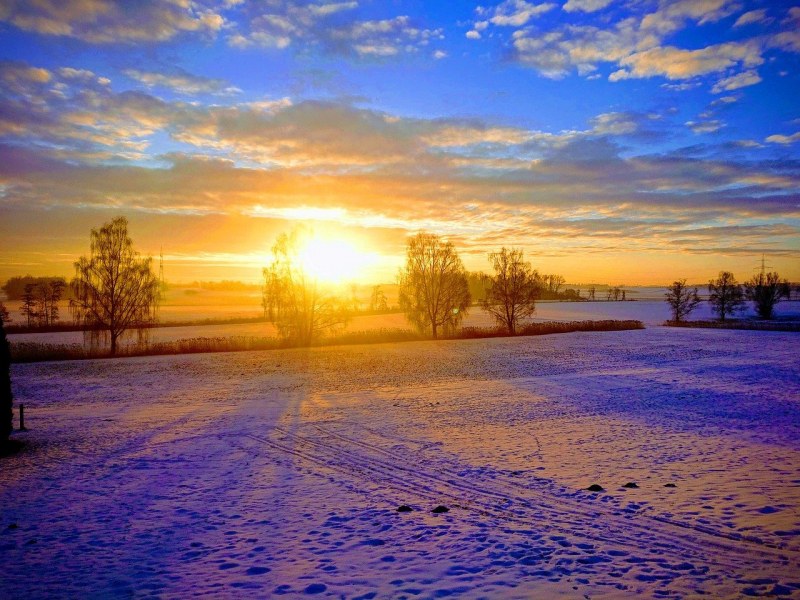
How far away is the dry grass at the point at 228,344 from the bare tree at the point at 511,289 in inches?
125

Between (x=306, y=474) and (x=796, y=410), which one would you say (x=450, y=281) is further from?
(x=306, y=474)

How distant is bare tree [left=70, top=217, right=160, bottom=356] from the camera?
43812 mm

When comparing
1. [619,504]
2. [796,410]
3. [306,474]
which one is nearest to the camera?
[619,504]

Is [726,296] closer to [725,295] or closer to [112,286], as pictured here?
[725,295]

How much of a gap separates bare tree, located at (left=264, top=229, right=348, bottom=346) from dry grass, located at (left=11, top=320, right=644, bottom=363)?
2296 mm

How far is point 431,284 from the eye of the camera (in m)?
61.2

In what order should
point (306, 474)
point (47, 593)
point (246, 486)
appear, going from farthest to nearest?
point (306, 474) → point (246, 486) → point (47, 593)

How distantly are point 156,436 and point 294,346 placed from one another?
1243 inches

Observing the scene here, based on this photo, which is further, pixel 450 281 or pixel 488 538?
pixel 450 281

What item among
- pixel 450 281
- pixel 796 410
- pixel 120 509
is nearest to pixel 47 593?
pixel 120 509

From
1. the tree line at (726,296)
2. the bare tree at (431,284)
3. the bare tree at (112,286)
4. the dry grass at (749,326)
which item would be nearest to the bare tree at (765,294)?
the tree line at (726,296)

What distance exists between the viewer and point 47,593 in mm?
7020

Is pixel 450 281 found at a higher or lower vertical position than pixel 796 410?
higher

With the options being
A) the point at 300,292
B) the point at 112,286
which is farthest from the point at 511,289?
the point at 112,286
